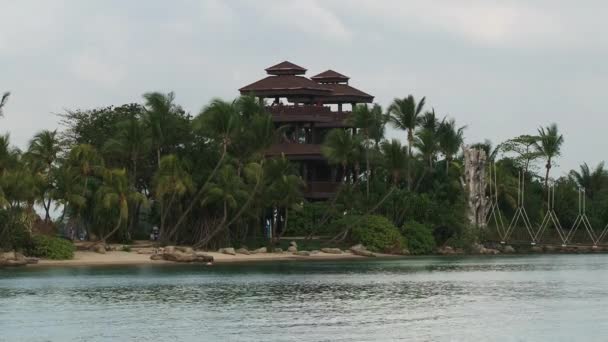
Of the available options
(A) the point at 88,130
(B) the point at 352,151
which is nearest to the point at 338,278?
(B) the point at 352,151

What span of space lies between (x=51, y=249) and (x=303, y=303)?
76.9ft

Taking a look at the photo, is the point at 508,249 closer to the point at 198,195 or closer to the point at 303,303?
the point at 198,195

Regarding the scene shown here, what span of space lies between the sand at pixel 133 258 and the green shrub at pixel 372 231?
329 cm

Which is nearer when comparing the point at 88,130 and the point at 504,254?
the point at 88,130

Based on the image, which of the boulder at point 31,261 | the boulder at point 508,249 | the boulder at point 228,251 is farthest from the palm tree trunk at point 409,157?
the boulder at point 31,261

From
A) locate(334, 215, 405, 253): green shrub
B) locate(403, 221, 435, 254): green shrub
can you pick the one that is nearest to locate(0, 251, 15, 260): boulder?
locate(334, 215, 405, 253): green shrub

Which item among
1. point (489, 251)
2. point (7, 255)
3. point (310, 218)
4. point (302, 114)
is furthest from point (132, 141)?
point (489, 251)

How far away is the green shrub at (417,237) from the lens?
267ft

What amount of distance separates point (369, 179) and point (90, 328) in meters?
46.7

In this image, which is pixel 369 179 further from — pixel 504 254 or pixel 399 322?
pixel 399 322

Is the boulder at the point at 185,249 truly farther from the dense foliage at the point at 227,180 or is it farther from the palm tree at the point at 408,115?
the palm tree at the point at 408,115

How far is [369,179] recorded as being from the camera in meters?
83.4

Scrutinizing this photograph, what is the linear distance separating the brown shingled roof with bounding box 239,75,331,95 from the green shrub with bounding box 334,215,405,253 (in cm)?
1059

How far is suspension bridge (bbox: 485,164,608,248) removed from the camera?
88188 millimetres
